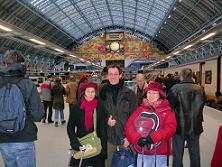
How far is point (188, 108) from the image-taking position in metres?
4.27

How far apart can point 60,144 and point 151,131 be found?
412 cm

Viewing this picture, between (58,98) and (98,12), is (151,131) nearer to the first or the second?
(58,98)

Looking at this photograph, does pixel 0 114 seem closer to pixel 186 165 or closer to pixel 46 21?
pixel 186 165

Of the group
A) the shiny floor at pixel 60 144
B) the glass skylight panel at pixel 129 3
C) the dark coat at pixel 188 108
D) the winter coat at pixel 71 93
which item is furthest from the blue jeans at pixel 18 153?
the glass skylight panel at pixel 129 3

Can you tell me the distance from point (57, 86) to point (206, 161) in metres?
5.89

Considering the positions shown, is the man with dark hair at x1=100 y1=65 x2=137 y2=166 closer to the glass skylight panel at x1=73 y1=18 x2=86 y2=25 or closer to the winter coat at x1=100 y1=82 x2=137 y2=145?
the winter coat at x1=100 y1=82 x2=137 y2=145

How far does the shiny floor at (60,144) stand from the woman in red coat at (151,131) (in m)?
2.15

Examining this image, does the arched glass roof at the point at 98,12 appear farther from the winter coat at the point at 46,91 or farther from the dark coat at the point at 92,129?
the dark coat at the point at 92,129

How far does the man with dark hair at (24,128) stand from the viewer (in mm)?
2828

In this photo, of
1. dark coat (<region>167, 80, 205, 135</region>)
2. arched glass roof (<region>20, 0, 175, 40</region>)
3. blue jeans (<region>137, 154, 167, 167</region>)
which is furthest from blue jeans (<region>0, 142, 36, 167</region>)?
arched glass roof (<region>20, 0, 175, 40</region>)

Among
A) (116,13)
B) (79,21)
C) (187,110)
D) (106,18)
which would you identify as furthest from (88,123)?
(106,18)

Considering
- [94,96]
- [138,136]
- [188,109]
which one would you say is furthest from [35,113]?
[188,109]

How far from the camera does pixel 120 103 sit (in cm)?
348

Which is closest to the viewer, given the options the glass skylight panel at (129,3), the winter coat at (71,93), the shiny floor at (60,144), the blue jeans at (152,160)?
the blue jeans at (152,160)
